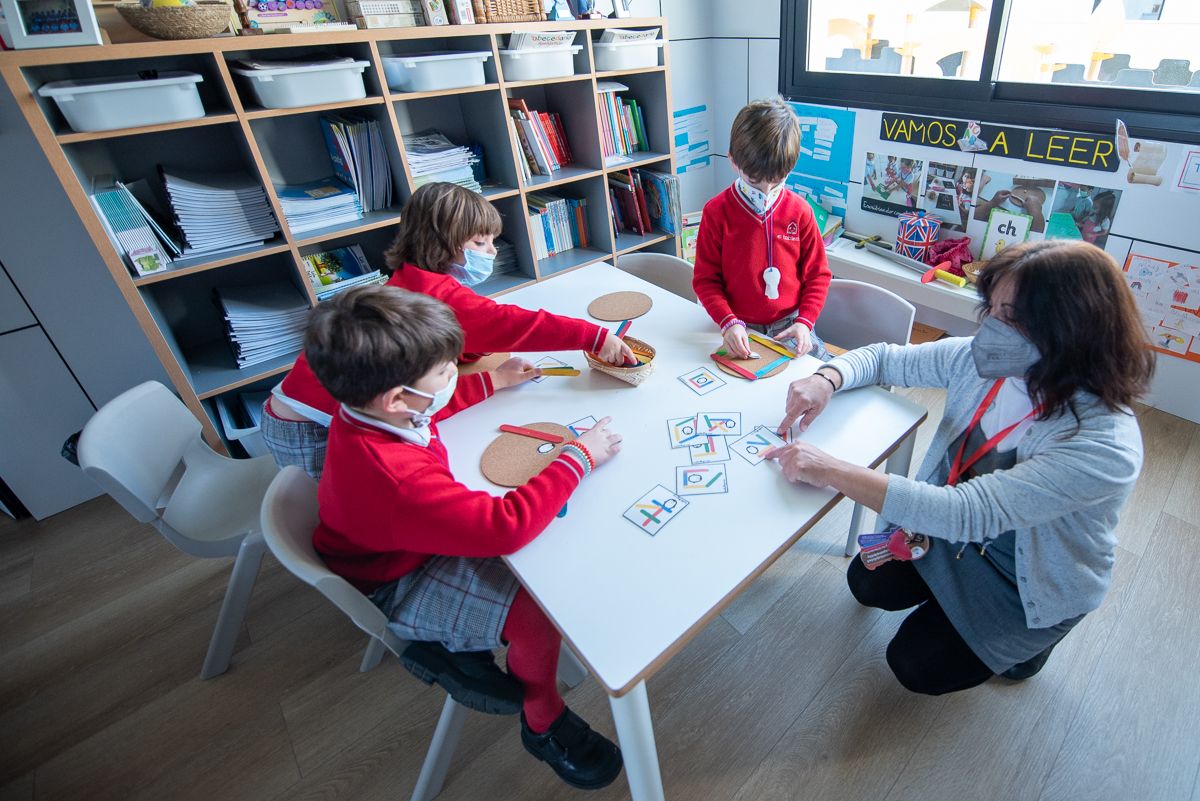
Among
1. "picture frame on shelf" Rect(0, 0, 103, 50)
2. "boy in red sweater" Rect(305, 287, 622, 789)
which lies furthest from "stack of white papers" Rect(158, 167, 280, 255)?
"boy in red sweater" Rect(305, 287, 622, 789)

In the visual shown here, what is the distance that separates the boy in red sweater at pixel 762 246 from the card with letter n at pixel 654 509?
684 mm

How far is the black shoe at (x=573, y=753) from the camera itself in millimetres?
1255

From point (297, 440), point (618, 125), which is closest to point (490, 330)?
point (297, 440)

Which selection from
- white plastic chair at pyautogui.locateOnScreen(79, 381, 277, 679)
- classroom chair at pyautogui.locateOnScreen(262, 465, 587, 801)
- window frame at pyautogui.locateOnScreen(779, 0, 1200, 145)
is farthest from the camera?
window frame at pyautogui.locateOnScreen(779, 0, 1200, 145)

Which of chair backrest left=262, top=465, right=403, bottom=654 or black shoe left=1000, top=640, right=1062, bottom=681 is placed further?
black shoe left=1000, top=640, right=1062, bottom=681

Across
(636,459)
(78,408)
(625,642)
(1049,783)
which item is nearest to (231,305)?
(78,408)

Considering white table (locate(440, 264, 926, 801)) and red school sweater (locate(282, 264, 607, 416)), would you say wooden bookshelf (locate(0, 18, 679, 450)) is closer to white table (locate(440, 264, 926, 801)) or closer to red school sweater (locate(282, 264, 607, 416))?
red school sweater (locate(282, 264, 607, 416))

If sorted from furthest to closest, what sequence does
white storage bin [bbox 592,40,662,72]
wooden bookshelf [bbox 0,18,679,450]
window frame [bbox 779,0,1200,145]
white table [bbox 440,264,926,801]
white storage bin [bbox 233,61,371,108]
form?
white storage bin [bbox 592,40,662,72] → window frame [bbox 779,0,1200,145] → white storage bin [bbox 233,61,371,108] → wooden bookshelf [bbox 0,18,679,450] → white table [bbox 440,264,926,801]

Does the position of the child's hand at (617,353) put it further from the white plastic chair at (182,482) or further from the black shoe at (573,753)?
the white plastic chair at (182,482)

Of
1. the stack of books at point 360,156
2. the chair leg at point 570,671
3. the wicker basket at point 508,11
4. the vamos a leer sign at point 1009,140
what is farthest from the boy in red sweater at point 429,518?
the vamos a leer sign at point 1009,140

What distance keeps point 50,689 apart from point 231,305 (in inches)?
49.3

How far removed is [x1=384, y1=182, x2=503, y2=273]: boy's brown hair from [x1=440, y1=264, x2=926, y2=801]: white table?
43 cm

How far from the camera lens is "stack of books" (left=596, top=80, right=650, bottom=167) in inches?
102

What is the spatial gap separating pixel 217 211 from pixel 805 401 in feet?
6.33
